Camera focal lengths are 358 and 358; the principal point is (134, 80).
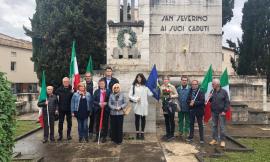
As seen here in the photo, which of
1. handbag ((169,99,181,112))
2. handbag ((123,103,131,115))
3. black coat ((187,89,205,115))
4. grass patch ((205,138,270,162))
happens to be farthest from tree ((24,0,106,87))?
grass patch ((205,138,270,162))

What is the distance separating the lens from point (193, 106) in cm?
948

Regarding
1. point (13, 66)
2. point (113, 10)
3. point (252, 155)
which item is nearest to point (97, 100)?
point (252, 155)

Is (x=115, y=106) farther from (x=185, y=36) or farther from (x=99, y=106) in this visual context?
(x=185, y=36)

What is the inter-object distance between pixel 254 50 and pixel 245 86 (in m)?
8.15

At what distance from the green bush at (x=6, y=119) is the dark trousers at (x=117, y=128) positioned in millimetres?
4063

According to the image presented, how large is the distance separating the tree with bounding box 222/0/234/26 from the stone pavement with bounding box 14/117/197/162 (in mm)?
17789

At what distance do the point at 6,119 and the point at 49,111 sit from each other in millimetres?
4644

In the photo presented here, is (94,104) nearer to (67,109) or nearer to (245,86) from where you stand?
(67,109)

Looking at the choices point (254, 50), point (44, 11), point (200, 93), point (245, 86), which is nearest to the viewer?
point (200, 93)

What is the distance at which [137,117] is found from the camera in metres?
9.80

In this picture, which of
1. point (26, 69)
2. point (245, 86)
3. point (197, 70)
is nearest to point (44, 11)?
point (197, 70)

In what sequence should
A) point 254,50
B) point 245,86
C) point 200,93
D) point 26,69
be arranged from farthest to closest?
point 26,69 → point 254,50 → point 245,86 → point 200,93

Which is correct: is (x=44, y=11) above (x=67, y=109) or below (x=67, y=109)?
above

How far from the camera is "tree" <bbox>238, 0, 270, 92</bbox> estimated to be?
909 inches
